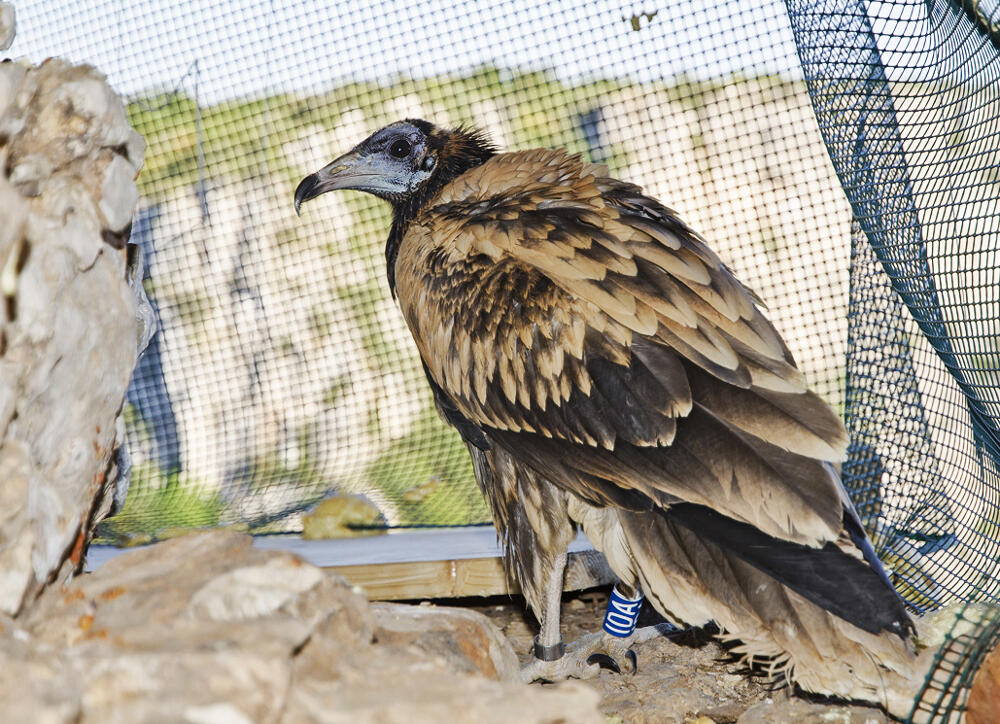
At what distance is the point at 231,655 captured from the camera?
1.16 m

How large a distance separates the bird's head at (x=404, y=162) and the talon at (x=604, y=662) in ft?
5.64

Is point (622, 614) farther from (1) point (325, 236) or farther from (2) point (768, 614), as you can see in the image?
(1) point (325, 236)

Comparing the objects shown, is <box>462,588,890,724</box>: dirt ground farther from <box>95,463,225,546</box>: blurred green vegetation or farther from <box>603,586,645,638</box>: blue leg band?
<box>95,463,225,546</box>: blurred green vegetation

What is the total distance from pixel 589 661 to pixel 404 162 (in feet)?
6.16

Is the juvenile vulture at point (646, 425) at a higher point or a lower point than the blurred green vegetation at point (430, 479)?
higher

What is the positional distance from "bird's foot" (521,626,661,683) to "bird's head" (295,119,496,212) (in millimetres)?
1683

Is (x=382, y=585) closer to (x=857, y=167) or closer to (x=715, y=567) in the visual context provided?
(x=715, y=567)

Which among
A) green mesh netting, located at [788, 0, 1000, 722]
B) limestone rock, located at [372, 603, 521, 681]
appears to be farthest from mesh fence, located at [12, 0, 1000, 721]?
limestone rock, located at [372, 603, 521, 681]

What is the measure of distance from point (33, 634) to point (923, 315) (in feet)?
9.26

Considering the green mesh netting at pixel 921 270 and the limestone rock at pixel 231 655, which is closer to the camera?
the limestone rock at pixel 231 655

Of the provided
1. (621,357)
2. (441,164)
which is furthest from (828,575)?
(441,164)

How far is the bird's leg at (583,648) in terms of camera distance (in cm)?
285

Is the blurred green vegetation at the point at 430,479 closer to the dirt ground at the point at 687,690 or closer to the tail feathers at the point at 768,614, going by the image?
the dirt ground at the point at 687,690

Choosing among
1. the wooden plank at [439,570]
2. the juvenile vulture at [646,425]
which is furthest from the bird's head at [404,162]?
the wooden plank at [439,570]
